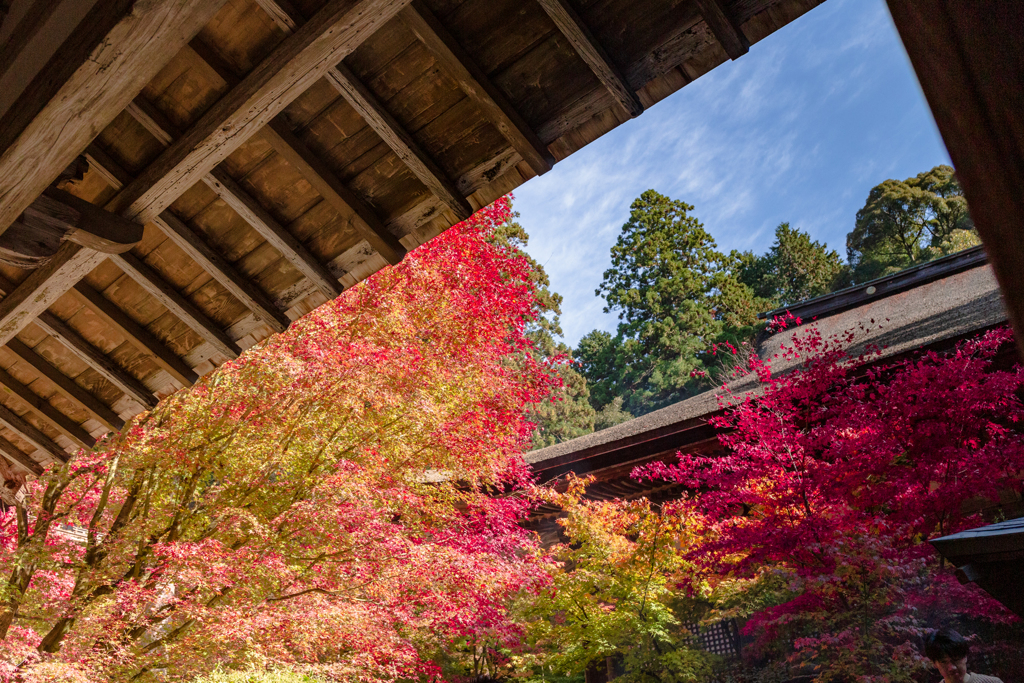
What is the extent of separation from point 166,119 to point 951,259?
44.0 ft

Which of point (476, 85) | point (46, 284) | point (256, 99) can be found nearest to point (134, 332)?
point (46, 284)

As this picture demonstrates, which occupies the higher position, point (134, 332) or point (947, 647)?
point (134, 332)

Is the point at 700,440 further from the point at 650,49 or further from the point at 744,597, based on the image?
the point at 650,49

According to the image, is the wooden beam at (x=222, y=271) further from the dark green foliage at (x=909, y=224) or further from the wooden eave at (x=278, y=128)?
the dark green foliage at (x=909, y=224)

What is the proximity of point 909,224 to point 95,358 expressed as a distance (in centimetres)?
2864

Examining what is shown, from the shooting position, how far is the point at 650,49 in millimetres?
1613

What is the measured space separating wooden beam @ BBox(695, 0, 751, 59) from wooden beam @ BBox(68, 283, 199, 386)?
2.15 m

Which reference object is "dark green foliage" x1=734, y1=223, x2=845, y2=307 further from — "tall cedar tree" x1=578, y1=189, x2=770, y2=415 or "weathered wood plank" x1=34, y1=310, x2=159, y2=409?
"weathered wood plank" x1=34, y1=310, x2=159, y2=409

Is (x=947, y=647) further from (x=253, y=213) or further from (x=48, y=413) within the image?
(x=48, y=413)

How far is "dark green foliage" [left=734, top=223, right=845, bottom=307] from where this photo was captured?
28.6 meters

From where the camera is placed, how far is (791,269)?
29562mm

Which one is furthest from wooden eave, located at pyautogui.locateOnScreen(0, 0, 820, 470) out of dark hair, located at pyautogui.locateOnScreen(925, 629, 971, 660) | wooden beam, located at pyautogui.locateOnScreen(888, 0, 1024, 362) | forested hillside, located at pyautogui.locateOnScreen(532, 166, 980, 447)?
forested hillside, located at pyautogui.locateOnScreen(532, 166, 980, 447)

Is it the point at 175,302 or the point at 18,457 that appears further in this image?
the point at 18,457

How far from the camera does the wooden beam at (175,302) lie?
224 cm
